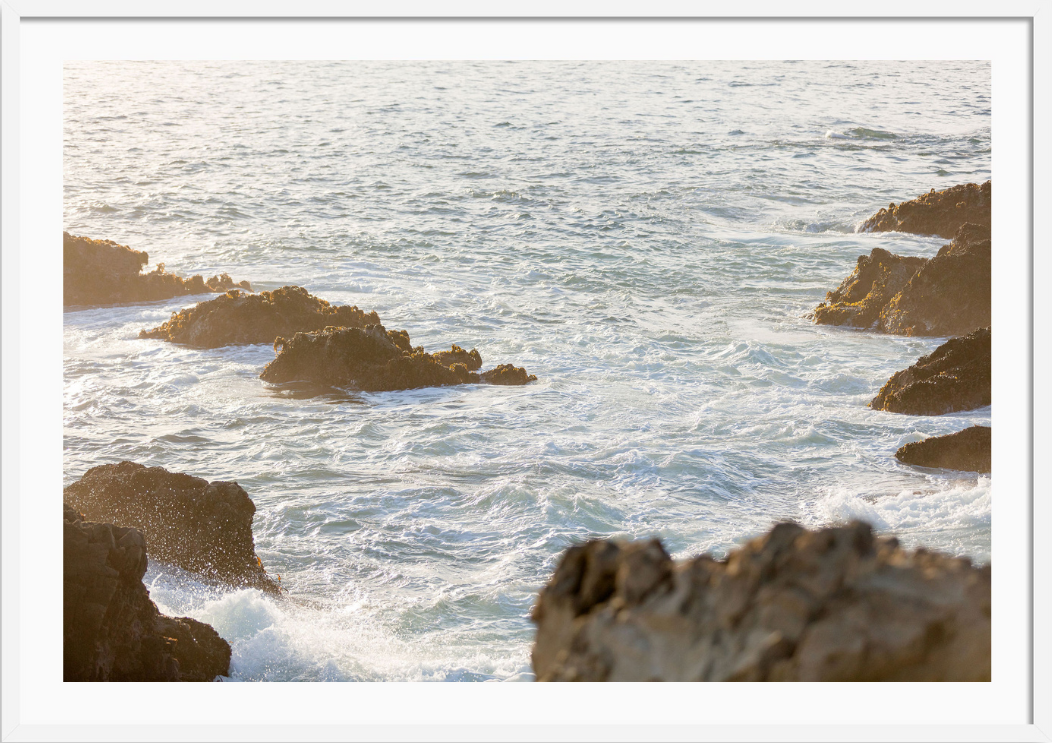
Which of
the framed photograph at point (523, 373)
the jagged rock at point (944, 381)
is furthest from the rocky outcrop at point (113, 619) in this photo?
the jagged rock at point (944, 381)

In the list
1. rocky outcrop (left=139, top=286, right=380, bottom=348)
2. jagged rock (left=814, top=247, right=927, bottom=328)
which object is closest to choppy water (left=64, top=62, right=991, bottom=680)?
rocky outcrop (left=139, top=286, right=380, bottom=348)

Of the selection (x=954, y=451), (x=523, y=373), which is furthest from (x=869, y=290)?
(x=523, y=373)

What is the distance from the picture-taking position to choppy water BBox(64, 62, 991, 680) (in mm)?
5484

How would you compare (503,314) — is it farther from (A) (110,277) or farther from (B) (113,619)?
(B) (113,619)

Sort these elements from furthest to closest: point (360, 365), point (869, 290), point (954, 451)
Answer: point (869, 290), point (360, 365), point (954, 451)

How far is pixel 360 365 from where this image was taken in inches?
336

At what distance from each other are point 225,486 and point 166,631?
4.15 feet

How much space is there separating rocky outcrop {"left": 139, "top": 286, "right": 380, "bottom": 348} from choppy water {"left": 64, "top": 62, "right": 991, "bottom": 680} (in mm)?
310

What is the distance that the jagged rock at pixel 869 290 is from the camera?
9.93 m

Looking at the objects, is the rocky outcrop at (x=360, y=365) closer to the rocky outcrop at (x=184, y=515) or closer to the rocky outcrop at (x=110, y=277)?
the rocky outcrop at (x=110, y=277)

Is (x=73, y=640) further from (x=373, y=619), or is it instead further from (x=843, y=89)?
(x=843, y=89)

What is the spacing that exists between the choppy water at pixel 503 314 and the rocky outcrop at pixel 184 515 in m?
0.21

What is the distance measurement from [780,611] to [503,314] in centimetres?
864
